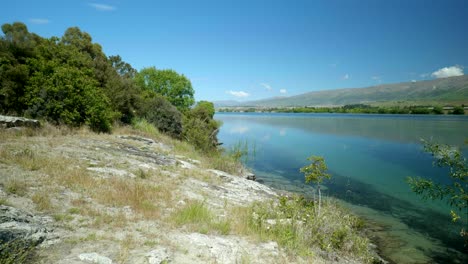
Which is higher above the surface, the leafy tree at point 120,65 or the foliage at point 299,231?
the leafy tree at point 120,65

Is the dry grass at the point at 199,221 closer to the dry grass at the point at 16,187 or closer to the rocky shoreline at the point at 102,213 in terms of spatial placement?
the rocky shoreline at the point at 102,213

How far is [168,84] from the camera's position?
52.6m

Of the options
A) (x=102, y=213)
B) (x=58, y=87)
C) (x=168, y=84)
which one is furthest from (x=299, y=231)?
(x=168, y=84)

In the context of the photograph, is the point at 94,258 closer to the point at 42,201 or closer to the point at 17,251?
the point at 17,251

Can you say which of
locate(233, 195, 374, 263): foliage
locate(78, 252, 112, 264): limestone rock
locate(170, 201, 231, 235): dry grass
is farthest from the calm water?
locate(78, 252, 112, 264): limestone rock

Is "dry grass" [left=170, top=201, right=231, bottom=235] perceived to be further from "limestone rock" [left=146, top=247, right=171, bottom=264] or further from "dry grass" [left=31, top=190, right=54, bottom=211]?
"dry grass" [left=31, top=190, right=54, bottom=211]

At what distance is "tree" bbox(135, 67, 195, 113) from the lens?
51.9 m

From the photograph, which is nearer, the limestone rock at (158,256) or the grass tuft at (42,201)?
the limestone rock at (158,256)

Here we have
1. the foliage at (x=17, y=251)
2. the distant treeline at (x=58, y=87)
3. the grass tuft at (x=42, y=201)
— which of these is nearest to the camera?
the foliage at (x=17, y=251)

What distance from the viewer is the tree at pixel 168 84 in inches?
2042

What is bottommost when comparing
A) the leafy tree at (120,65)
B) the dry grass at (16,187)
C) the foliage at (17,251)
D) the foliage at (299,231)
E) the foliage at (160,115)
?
the foliage at (299,231)

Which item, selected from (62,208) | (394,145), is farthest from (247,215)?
(394,145)

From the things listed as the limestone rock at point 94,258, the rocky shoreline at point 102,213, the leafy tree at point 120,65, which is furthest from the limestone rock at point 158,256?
the leafy tree at point 120,65

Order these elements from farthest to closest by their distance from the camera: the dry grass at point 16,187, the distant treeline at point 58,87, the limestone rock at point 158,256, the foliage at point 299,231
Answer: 1. the distant treeline at point 58,87
2. the foliage at point 299,231
3. the dry grass at point 16,187
4. the limestone rock at point 158,256
